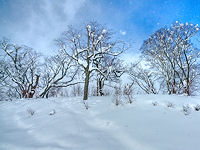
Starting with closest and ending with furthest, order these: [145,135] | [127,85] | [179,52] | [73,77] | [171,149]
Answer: [171,149] < [145,135] < [127,85] < [179,52] < [73,77]

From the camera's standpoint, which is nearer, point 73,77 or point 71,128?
point 71,128

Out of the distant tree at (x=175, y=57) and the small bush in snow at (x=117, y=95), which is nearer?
the small bush in snow at (x=117, y=95)

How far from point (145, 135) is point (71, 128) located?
207cm

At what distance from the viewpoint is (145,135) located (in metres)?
2.62

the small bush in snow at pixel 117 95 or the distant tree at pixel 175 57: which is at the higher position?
the distant tree at pixel 175 57

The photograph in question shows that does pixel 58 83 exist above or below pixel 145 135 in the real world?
above

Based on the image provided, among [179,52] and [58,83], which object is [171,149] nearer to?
[179,52]

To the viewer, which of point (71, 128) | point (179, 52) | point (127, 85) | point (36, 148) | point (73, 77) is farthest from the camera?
point (73, 77)

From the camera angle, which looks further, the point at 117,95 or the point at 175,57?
the point at 175,57

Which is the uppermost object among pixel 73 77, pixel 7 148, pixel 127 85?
pixel 73 77

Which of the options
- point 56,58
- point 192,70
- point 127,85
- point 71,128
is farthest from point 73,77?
point 192,70

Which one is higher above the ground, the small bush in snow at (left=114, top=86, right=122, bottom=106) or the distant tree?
the distant tree

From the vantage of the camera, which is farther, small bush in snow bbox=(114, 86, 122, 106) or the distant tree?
the distant tree

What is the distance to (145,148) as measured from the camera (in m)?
2.17
